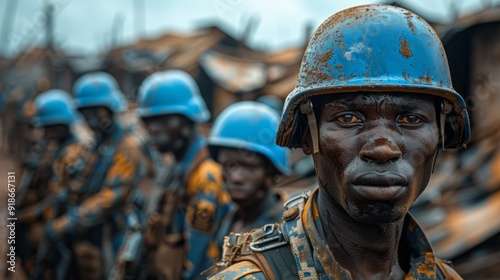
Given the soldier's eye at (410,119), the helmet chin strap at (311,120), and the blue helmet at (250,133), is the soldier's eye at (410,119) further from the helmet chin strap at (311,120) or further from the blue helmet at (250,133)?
the blue helmet at (250,133)

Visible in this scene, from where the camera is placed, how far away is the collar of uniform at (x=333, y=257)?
1.99 m

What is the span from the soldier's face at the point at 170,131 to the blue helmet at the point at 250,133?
995 millimetres

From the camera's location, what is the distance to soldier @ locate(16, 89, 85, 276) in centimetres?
845

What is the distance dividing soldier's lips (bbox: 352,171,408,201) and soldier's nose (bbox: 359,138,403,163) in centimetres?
4

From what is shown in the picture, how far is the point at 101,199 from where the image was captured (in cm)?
715

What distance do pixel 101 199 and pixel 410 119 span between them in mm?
5613

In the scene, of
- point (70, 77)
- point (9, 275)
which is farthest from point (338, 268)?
point (70, 77)

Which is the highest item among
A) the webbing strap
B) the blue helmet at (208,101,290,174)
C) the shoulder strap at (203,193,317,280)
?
the webbing strap

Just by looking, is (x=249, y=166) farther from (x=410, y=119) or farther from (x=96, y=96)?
(x=96, y=96)

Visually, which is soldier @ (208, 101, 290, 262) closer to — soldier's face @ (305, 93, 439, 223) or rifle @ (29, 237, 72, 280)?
soldier's face @ (305, 93, 439, 223)

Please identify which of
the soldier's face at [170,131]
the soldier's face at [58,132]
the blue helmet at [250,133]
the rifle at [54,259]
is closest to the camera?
the blue helmet at [250,133]

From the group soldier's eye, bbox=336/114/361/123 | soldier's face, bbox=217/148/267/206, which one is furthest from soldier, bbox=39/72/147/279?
soldier's eye, bbox=336/114/361/123

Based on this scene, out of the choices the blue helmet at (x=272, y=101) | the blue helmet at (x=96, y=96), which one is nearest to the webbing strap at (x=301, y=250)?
the blue helmet at (x=96, y=96)

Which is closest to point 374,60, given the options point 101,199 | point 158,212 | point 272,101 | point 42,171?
point 158,212
